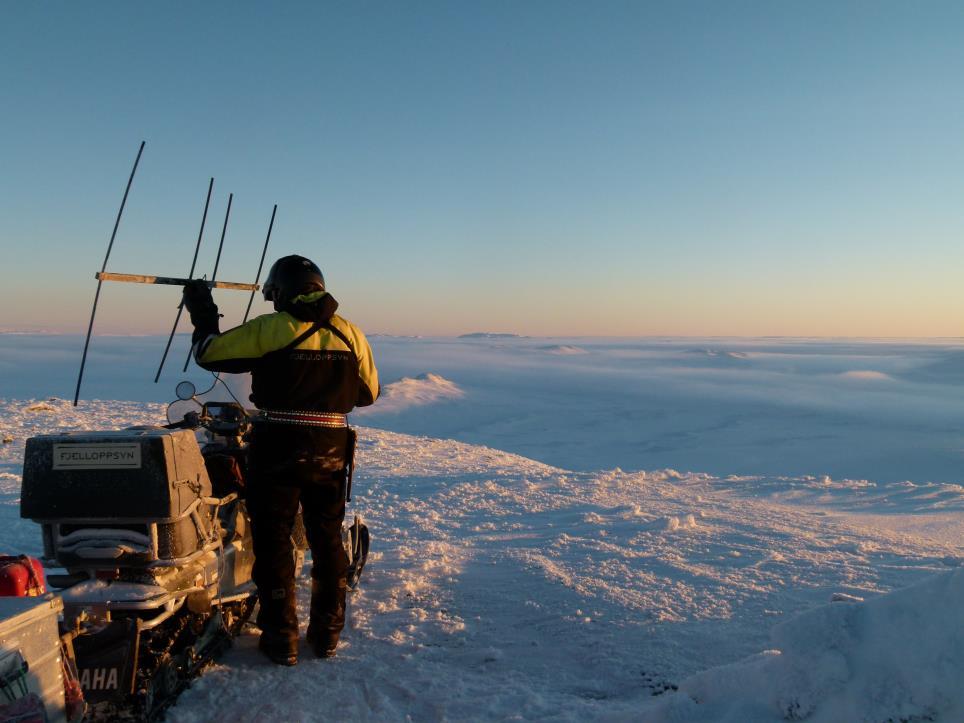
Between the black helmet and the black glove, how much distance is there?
32cm

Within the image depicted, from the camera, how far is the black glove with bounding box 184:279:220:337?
3674 mm

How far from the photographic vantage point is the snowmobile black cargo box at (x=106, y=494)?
10.1ft

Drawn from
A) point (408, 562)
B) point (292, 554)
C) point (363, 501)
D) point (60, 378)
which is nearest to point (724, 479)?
point (363, 501)

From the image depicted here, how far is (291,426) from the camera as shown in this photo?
363 centimetres

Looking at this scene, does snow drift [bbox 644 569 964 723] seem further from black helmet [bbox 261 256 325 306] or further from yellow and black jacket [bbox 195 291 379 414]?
black helmet [bbox 261 256 325 306]

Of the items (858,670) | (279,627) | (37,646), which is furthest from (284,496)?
(858,670)

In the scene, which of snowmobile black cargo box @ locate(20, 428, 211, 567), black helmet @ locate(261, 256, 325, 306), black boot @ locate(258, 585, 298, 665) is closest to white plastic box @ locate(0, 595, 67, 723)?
snowmobile black cargo box @ locate(20, 428, 211, 567)

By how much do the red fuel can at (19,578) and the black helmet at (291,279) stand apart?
1708 millimetres

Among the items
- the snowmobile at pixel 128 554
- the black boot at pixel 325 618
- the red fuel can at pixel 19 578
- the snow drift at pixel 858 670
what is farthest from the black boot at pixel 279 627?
the snow drift at pixel 858 670

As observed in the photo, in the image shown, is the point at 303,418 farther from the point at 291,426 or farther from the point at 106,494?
the point at 106,494

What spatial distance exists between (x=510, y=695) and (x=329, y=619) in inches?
42.5

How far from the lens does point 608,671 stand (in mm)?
3602

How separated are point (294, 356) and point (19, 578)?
1.52m

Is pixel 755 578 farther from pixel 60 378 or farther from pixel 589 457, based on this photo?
pixel 60 378
